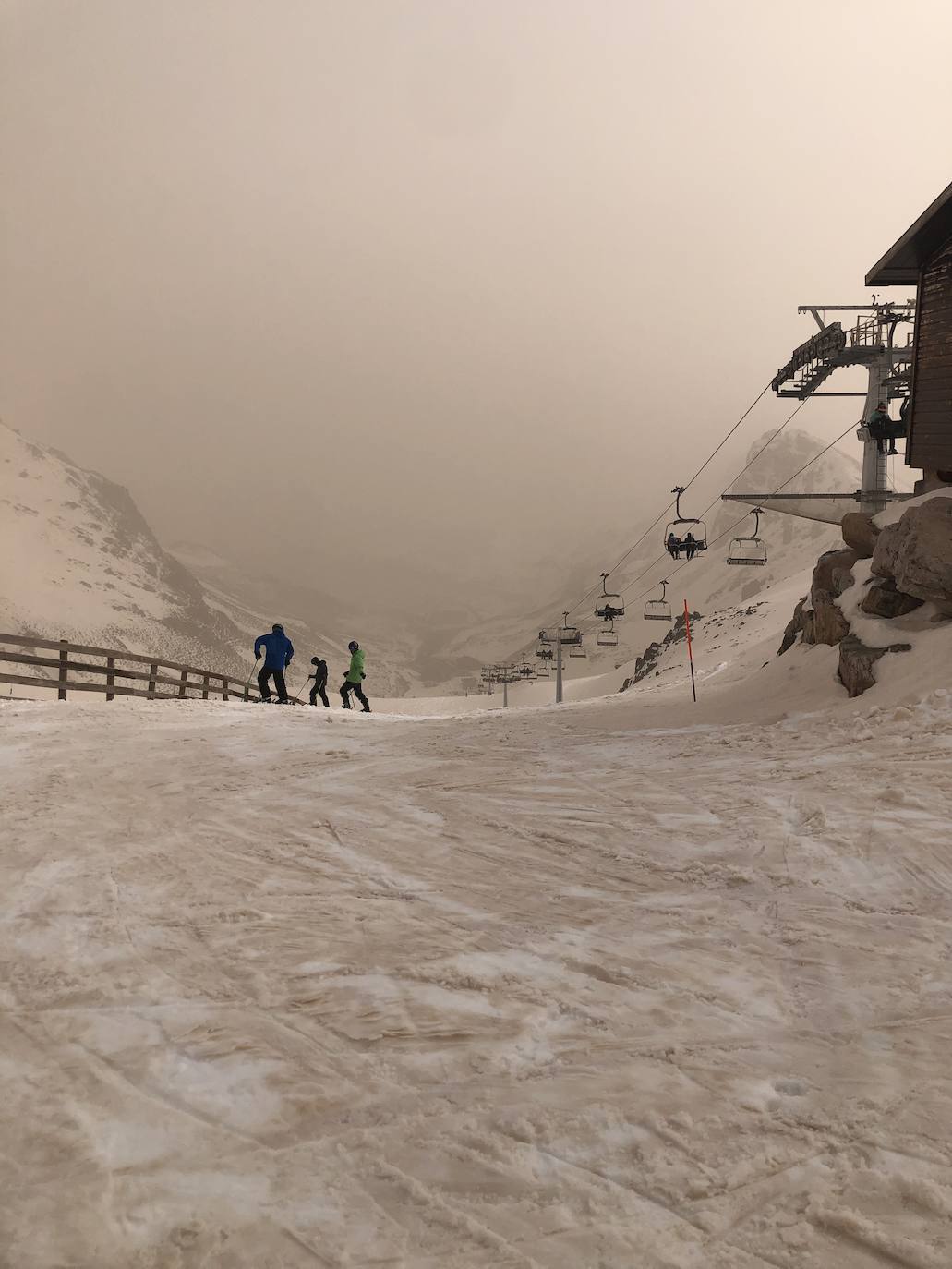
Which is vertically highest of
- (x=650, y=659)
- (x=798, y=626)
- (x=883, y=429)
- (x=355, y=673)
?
(x=883, y=429)

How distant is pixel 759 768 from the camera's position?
23.9 feet

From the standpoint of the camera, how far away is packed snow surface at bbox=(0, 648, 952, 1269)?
199 centimetres


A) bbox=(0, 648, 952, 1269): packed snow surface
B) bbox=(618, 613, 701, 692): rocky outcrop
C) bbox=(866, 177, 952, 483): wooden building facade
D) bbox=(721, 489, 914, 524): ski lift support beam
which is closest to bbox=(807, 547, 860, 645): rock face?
bbox=(866, 177, 952, 483): wooden building facade

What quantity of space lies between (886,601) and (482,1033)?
10671 mm

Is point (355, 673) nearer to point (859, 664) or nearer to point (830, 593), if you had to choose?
point (830, 593)

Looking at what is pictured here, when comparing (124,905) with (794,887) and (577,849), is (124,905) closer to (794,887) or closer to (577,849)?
(577,849)

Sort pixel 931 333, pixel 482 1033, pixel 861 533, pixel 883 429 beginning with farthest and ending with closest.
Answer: pixel 883 429
pixel 931 333
pixel 861 533
pixel 482 1033

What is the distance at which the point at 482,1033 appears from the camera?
287 centimetres

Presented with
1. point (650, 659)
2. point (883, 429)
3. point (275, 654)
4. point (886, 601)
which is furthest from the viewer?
point (650, 659)

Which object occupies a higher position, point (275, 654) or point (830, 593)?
point (830, 593)

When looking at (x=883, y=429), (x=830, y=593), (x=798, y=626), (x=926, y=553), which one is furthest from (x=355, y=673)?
(x=883, y=429)

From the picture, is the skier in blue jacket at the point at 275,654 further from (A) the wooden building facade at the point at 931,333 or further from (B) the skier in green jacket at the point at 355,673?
(A) the wooden building facade at the point at 931,333

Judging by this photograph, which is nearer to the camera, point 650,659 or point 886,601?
point 886,601

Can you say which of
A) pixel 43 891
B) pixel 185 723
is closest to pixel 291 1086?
pixel 43 891
